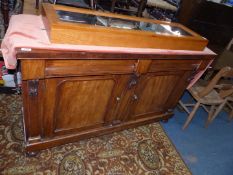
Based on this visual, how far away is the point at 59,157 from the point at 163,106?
1.17m

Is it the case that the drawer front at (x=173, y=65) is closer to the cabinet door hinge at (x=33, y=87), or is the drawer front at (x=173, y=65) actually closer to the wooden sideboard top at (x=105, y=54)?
the wooden sideboard top at (x=105, y=54)

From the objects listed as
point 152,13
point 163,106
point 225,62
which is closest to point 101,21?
point 163,106

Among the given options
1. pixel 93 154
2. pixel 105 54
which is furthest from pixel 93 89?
pixel 93 154

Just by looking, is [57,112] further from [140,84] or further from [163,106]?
[163,106]

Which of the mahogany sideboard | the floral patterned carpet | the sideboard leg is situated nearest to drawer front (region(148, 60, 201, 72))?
the mahogany sideboard

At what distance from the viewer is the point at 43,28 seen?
4.11 feet

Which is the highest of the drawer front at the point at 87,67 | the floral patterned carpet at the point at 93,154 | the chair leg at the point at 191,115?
the drawer front at the point at 87,67

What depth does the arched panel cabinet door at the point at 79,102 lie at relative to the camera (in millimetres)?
1308

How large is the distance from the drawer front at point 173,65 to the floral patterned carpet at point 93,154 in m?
0.82

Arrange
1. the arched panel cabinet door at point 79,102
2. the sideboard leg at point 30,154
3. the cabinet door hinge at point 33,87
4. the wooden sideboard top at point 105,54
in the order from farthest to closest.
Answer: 1. the sideboard leg at point 30,154
2. the arched panel cabinet door at point 79,102
3. the cabinet door hinge at point 33,87
4. the wooden sideboard top at point 105,54

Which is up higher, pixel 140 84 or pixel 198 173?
pixel 140 84

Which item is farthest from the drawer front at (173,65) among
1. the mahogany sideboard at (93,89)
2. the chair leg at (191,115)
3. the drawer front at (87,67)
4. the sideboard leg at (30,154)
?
the sideboard leg at (30,154)

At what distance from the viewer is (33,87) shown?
117cm

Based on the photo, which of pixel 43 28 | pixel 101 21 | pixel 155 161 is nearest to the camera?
pixel 43 28
